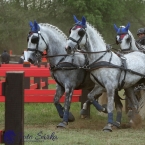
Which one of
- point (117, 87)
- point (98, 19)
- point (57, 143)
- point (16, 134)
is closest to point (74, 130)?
point (117, 87)

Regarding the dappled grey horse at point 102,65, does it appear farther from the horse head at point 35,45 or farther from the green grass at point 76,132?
the horse head at point 35,45

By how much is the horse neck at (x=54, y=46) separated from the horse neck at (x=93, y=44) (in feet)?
2.17

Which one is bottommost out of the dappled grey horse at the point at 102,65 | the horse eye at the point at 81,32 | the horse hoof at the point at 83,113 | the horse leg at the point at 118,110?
the horse hoof at the point at 83,113

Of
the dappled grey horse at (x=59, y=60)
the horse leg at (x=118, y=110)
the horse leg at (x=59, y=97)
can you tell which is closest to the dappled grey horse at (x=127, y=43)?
the horse leg at (x=118, y=110)

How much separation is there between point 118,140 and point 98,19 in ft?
121

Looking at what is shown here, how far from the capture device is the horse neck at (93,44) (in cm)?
843

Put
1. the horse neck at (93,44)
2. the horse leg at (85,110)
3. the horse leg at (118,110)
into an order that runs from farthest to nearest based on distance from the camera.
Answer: the horse leg at (85,110) < the horse leg at (118,110) < the horse neck at (93,44)

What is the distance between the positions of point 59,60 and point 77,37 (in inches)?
33.0

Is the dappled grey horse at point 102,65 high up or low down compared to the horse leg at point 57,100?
up

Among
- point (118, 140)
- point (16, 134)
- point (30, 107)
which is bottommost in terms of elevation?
point (30, 107)

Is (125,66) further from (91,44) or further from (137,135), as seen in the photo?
(137,135)

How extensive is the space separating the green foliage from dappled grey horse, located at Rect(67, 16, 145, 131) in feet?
106

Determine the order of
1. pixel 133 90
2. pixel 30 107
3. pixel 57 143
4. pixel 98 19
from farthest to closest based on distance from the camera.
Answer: pixel 98 19, pixel 30 107, pixel 133 90, pixel 57 143

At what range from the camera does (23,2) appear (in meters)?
44.7
